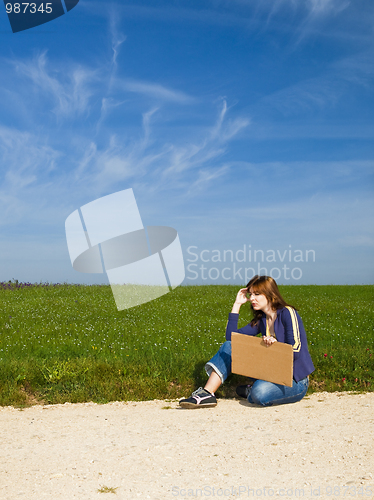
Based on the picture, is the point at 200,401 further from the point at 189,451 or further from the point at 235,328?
the point at 189,451

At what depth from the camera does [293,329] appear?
241 inches

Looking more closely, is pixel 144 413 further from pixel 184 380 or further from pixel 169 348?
pixel 169 348

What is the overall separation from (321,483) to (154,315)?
10.9 metres

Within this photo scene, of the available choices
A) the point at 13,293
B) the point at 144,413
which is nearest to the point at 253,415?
the point at 144,413

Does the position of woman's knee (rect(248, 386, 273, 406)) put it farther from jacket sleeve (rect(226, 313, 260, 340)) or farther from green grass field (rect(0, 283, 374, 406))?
green grass field (rect(0, 283, 374, 406))

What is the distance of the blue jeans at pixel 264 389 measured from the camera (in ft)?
20.6

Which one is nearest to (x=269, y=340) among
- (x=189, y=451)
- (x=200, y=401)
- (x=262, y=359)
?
(x=262, y=359)

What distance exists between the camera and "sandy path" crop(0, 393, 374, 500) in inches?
156

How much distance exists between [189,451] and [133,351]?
415 cm

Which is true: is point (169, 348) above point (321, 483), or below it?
above

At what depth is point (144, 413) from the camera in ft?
20.7

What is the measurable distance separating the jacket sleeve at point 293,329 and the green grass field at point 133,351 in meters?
1.68

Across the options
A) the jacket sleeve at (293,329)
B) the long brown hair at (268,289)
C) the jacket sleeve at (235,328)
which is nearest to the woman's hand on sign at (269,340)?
the jacket sleeve at (293,329)

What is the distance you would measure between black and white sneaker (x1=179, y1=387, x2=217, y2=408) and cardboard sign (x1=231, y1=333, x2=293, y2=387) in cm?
52
